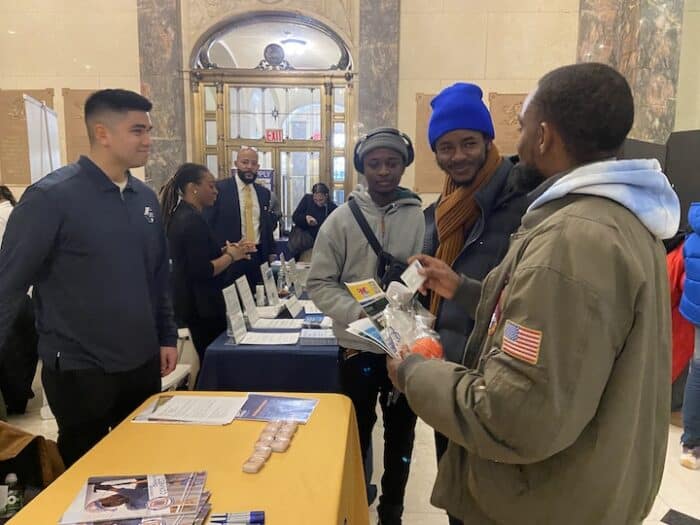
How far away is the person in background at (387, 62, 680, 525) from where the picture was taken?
0.85 meters

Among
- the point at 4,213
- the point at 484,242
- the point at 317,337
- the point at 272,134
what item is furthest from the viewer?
the point at 272,134

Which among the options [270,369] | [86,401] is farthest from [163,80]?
[86,401]

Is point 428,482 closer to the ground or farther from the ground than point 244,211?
closer to the ground

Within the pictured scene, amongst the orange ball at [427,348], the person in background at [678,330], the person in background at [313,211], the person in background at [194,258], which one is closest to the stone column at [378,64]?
the person in background at [313,211]

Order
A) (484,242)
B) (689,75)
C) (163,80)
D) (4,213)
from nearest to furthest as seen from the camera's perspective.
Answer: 1. (484,242)
2. (4,213)
3. (689,75)
4. (163,80)

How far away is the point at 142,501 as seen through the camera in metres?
1.14

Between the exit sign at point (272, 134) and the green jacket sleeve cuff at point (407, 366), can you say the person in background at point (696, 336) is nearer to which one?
the green jacket sleeve cuff at point (407, 366)

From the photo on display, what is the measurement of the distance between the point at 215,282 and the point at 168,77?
13.1ft

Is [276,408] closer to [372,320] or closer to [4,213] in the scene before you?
[372,320]

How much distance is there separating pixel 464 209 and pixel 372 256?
51 cm

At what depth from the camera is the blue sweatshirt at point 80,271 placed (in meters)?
1.65

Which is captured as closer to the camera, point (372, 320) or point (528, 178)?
point (528, 178)

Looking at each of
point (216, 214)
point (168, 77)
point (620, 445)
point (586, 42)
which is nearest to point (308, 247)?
point (216, 214)

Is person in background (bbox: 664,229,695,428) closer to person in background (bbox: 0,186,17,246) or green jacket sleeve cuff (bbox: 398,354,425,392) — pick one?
green jacket sleeve cuff (bbox: 398,354,425,392)
